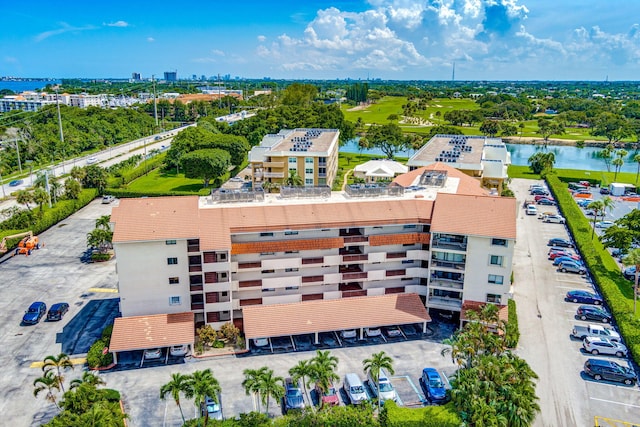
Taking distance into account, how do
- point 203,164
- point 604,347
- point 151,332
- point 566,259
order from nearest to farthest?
point 151,332 → point 604,347 → point 566,259 → point 203,164

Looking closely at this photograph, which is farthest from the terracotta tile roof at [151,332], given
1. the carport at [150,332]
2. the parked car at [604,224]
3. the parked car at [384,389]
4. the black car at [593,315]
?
the parked car at [604,224]

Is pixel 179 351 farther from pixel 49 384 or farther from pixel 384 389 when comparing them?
pixel 384 389

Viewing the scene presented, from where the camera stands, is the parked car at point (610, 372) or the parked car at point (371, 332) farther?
the parked car at point (371, 332)

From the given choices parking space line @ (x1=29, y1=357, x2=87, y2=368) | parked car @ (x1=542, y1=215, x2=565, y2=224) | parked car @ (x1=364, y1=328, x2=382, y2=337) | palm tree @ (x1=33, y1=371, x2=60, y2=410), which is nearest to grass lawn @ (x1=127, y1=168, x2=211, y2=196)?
parking space line @ (x1=29, y1=357, x2=87, y2=368)

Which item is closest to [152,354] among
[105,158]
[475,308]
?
[475,308]

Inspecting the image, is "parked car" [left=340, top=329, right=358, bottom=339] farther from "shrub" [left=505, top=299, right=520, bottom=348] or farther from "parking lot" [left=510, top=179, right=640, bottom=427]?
"parking lot" [left=510, top=179, right=640, bottom=427]

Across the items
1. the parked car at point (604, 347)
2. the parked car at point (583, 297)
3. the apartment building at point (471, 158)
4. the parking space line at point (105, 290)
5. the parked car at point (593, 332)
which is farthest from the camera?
the apartment building at point (471, 158)

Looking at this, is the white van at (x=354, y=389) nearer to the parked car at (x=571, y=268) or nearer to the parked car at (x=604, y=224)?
the parked car at (x=571, y=268)
